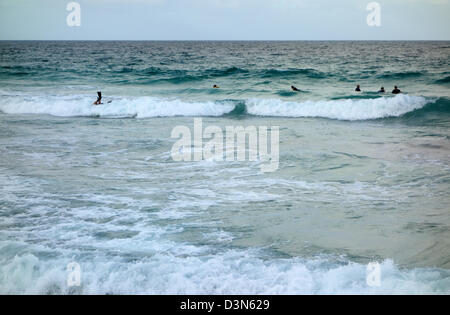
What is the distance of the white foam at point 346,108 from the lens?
54.6 ft

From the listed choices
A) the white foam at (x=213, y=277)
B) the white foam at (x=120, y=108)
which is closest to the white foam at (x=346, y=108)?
the white foam at (x=120, y=108)

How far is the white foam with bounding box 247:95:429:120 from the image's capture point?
54.6ft

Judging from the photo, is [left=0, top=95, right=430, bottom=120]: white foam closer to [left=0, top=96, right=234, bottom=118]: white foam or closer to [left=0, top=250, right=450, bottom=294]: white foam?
[left=0, top=96, right=234, bottom=118]: white foam

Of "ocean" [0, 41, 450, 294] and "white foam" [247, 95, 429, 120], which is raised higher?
"white foam" [247, 95, 429, 120]

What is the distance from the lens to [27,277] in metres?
4.32

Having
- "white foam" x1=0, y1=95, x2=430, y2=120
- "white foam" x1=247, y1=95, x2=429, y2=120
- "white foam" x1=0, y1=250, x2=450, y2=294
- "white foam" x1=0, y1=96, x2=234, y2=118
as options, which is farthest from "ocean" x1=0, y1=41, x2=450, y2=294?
"white foam" x1=0, y1=96, x2=234, y2=118

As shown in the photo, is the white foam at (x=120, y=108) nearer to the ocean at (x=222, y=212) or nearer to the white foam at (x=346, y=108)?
the white foam at (x=346, y=108)

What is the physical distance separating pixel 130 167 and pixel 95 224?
3.06 meters

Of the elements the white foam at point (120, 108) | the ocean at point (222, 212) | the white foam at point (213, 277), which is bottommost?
the white foam at point (213, 277)

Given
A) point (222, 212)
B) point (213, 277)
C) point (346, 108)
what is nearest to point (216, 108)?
point (346, 108)
